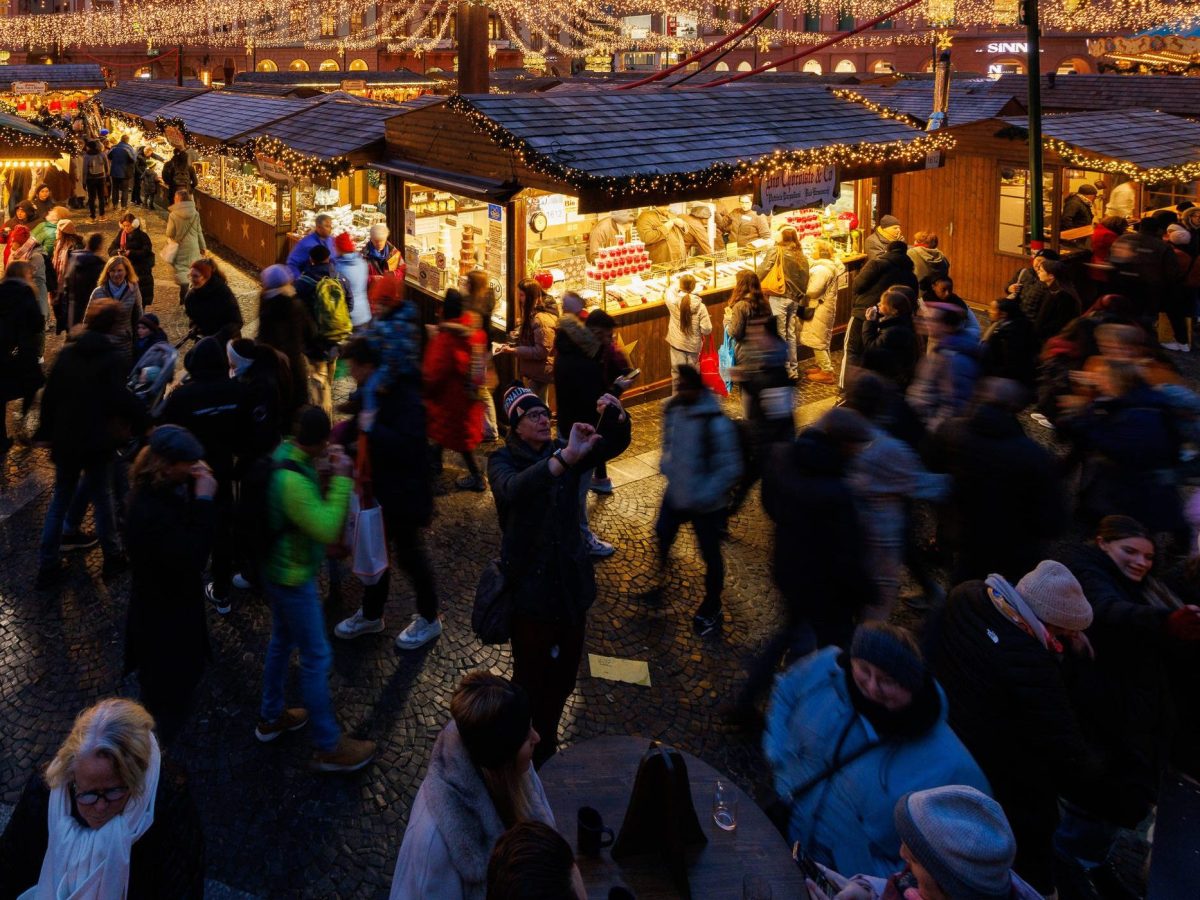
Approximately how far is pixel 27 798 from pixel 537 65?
47.7 metres

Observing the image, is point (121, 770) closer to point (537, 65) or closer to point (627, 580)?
point (627, 580)

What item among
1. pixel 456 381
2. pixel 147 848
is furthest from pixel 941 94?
pixel 147 848

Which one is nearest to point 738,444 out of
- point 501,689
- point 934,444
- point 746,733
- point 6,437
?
point 934,444

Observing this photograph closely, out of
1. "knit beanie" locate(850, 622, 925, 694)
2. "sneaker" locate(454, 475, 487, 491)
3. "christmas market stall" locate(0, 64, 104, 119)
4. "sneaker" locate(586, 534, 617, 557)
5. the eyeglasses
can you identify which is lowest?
"sneaker" locate(586, 534, 617, 557)

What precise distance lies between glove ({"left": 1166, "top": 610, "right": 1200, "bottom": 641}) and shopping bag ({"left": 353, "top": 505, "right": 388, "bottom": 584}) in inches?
158

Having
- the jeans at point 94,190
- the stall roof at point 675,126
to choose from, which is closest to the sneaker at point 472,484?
the stall roof at point 675,126

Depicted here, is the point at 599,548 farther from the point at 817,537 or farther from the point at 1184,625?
the point at 1184,625

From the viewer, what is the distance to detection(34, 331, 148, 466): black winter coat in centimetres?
638

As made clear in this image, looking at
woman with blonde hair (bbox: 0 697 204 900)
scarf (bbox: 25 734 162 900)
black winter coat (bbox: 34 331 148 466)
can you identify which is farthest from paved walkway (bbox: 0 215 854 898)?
scarf (bbox: 25 734 162 900)

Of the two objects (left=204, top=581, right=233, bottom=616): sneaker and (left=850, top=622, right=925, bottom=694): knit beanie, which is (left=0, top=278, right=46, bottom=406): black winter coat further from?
(left=850, top=622, right=925, bottom=694): knit beanie

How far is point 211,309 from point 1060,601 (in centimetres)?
744

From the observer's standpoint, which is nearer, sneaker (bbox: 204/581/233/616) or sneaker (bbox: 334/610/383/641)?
sneaker (bbox: 334/610/383/641)

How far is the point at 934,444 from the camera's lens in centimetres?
591

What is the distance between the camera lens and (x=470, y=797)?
2967 millimetres
